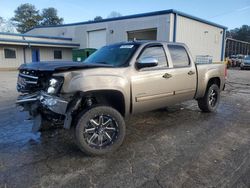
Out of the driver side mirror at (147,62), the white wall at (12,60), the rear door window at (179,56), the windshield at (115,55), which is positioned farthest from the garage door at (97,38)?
the driver side mirror at (147,62)

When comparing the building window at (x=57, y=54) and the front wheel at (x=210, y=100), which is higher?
the building window at (x=57, y=54)

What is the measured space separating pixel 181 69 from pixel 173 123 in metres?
1.30

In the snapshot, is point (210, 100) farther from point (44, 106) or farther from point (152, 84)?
point (44, 106)

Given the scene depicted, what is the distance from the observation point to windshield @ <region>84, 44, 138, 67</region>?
4598 mm

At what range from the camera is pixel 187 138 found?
4664mm

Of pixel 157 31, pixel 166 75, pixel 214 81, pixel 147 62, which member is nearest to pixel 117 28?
pixel 157 31

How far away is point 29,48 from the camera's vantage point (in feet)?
90.5

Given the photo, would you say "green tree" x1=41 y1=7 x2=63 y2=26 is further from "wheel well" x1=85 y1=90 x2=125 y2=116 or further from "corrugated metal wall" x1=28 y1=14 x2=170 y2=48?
"wheel well" x1=85 y1=90 x2=125 y2=116

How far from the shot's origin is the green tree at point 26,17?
62.0m

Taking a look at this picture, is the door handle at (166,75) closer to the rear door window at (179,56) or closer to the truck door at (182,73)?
the truck door at (182,73)

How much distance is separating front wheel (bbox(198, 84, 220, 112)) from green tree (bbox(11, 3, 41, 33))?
2484 inches

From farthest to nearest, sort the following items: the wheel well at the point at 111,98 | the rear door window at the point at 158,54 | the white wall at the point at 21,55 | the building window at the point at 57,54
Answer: the building window at the point at 57,54 → the white wall at the point at 21,55 → the rear door window at the point at 158,54 → the wheel well at the point at 111,98

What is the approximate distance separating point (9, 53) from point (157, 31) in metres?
16.7

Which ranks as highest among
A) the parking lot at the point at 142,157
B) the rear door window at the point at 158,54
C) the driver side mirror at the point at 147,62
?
the rear door window at the point at 158,54
